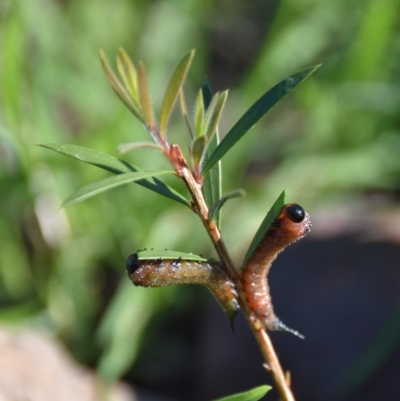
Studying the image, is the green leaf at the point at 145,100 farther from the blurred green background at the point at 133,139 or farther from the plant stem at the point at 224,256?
the blurred green background at the point at 133,139

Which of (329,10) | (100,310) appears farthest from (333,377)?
(329,10)

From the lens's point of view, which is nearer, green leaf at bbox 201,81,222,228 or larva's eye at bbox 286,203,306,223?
larva's eye at bbox 286,203,306,223

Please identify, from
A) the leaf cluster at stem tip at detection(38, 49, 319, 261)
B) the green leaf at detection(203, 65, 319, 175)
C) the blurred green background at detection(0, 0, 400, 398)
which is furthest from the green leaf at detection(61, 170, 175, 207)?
the blurred green background at detection(0, 0, 400, 398)

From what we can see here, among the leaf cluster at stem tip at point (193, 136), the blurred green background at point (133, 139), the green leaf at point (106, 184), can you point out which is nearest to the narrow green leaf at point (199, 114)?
the leaf cluster at stem tip at point (193, 136)

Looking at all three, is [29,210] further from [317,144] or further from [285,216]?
[285,216]

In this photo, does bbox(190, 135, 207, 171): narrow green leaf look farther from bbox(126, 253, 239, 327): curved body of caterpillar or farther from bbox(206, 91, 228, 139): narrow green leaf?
bbox(126, 253, 239, 327): curved body of caterpillar

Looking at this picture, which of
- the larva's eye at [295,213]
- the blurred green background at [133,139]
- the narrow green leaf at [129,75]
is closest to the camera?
the larva's eye at [295,213]
